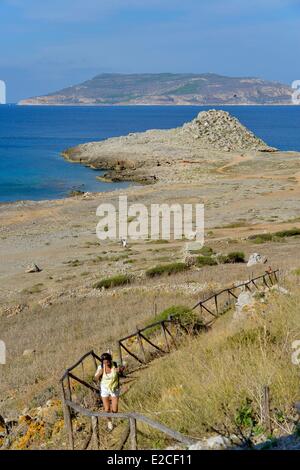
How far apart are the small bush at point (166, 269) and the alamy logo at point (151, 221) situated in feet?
23.6

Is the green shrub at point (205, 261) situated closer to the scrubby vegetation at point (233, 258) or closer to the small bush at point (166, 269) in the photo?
the scrubby vegetation at point (233, 258)

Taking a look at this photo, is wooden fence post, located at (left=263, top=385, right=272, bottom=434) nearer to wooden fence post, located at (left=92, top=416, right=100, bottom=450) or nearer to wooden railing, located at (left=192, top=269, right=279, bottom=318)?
wooden fence post, located at (left=92, top=416, right=100, bottom=450)

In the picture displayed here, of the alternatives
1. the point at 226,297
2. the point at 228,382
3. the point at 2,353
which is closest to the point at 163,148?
the point at 226,297

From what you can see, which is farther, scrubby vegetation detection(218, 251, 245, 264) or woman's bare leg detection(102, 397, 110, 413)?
scrubby vegetation detection(218, 251, 245, 264)

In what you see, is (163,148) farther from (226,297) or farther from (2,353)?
(2,353)

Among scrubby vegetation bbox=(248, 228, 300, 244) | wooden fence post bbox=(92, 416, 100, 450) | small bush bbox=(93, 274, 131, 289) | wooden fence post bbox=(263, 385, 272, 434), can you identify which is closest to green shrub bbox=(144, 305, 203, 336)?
wooden fence post bbox=(92, 416, 100, 450)

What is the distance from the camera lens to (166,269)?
24.7 m

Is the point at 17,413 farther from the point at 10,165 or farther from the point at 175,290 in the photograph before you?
the point at 10,165

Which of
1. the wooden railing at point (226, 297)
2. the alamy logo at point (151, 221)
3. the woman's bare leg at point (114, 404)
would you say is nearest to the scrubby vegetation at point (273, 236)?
the alamy logo at point (151, 221)

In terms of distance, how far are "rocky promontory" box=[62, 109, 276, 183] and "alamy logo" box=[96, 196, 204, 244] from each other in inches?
818

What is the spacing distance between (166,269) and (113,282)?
2675 millimetres

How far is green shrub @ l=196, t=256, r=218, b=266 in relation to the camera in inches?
1022

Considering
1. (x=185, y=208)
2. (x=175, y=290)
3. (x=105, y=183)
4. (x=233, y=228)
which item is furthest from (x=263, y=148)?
(x=175, y=290)

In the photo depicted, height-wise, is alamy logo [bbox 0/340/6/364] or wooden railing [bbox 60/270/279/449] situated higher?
wooden railing [bbox 60/270/279/449]
